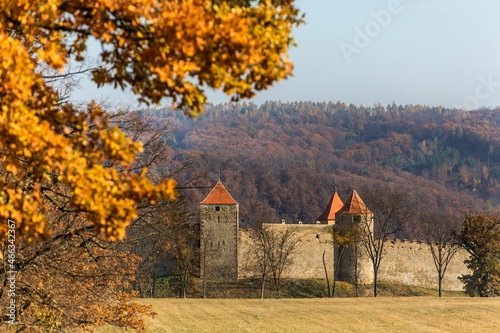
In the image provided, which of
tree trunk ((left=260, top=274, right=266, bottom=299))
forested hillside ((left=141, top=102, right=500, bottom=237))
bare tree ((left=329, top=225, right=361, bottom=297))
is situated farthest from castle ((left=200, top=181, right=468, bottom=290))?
forested hillside ((left=141, top=102, right=500, bottom=237))

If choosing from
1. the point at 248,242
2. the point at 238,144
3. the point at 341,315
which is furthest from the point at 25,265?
the point at 238,144

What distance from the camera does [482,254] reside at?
41.6 m

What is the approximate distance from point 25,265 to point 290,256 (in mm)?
37686

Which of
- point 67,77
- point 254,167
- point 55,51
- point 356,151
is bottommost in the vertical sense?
point 55,51

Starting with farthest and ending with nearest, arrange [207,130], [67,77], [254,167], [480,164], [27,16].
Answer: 1. [207,130]
2. [480,164]
3. [254,167]
4. [67,77]
5. [27,16]

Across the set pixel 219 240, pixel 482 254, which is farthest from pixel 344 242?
pixel 482 254

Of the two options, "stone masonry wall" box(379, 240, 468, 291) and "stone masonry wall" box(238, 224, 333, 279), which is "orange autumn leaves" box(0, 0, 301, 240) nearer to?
"stone masonry wall" box(238, 224, 333, 279)

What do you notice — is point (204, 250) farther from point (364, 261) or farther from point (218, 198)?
point (364, 261)

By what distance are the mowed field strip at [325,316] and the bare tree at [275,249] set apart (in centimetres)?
1147

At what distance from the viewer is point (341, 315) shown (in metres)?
26.2

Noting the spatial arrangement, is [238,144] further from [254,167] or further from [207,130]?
[254,167]

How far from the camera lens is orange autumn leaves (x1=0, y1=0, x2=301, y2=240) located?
4.60 metres

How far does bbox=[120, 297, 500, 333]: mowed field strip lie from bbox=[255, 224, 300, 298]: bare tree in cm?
1147

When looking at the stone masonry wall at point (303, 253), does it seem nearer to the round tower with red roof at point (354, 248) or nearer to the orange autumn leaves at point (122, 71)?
the round tower with red roof at point (354, 248)
